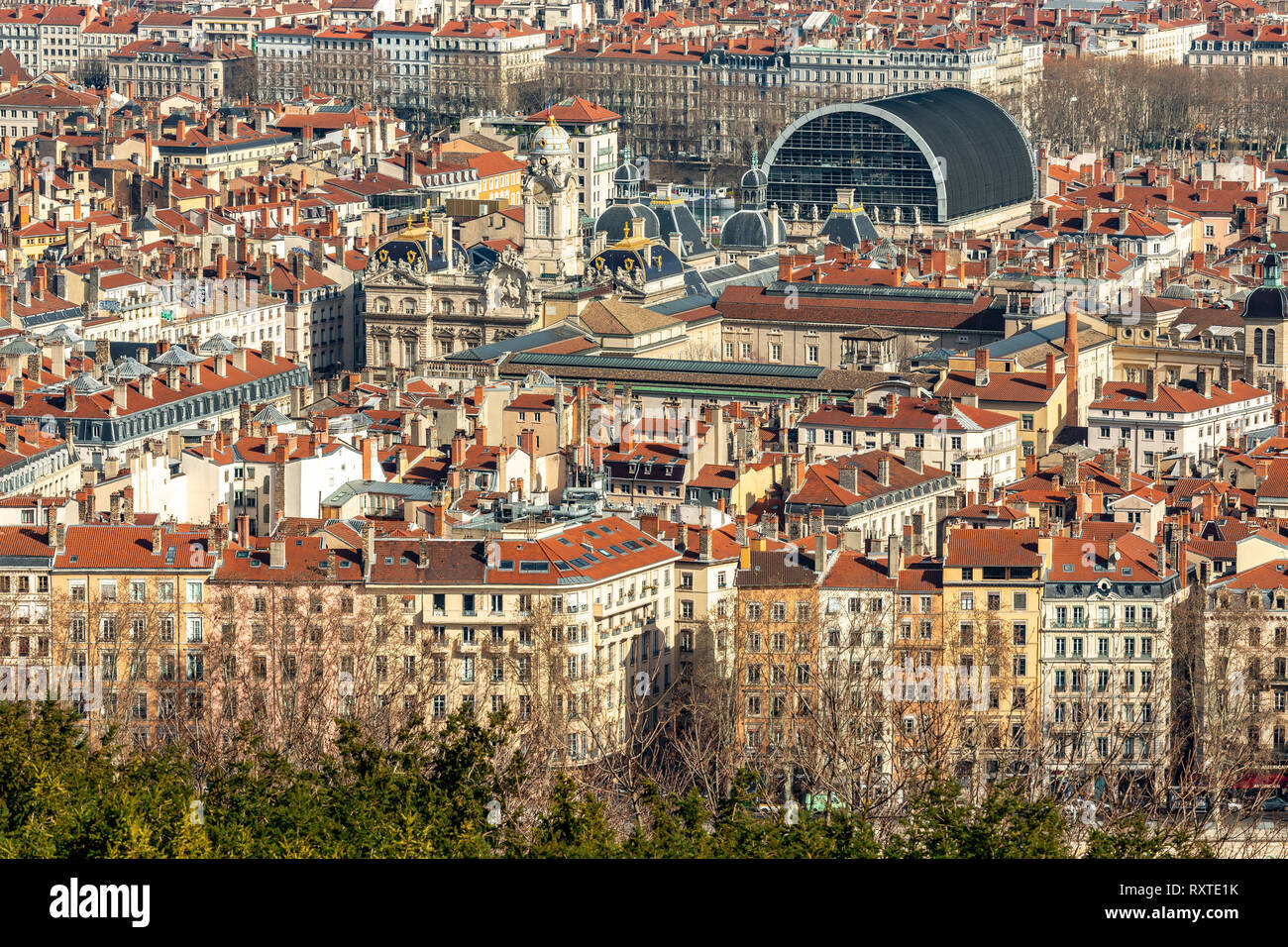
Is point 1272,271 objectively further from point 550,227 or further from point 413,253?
point 413,253

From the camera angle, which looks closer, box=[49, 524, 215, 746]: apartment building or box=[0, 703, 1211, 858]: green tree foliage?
box=[0, 703, 1211, 858]: green tree foliage

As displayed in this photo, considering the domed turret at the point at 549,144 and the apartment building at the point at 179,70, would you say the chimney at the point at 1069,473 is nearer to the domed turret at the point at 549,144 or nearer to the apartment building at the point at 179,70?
the domed turret at the point at 549,144

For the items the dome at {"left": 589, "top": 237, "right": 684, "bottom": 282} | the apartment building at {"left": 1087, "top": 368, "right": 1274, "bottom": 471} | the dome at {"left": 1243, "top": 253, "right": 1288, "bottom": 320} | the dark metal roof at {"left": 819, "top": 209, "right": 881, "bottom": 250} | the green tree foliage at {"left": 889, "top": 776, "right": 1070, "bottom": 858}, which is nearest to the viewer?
the green tree foliage at {"left": 889, "top": 776, "right": 1070, "bottom": 858}

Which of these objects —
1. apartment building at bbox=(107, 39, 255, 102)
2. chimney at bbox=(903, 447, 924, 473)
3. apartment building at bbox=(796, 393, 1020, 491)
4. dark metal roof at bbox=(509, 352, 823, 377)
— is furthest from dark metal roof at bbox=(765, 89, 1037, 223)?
apartment building at bbox=(107, 39, 255, 102)

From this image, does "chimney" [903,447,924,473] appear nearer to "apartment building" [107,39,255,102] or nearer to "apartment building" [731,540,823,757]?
"apartment building" [731,540,823,757]

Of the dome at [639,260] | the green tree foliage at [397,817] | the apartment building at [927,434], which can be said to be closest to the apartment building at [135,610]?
the green tree foliage at [397,817]

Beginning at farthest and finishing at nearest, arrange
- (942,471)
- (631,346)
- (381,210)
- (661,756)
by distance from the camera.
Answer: (381,210) < (631,346) < (942,471) < (661,756)

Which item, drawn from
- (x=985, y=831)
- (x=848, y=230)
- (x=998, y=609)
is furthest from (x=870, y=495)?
(x=848, y=230)

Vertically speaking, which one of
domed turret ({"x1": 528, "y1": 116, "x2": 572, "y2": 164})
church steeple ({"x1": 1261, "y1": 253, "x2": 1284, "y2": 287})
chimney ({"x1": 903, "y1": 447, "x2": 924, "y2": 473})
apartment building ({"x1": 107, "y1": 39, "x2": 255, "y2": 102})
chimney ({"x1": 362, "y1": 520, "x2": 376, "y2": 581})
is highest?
domed turret ({"x1": 528, "y1": 116, "x2": 572, "y2": 164})
